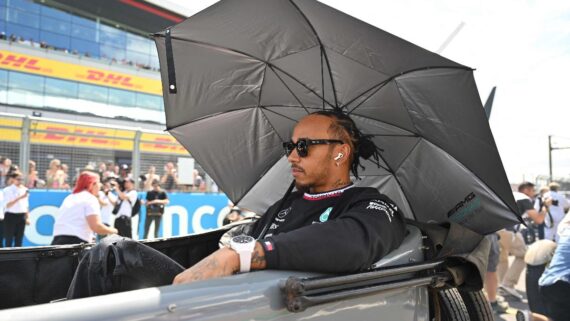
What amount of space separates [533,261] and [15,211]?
754 cm

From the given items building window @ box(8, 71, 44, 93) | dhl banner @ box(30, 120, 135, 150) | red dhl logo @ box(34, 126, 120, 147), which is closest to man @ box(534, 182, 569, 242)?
dhl banner @ box(30, 120, 135, 150)

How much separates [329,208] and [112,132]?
8.03 metres

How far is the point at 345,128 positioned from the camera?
107 inches

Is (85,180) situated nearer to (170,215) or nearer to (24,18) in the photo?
(170,215)

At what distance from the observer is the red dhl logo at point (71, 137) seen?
27.4ft

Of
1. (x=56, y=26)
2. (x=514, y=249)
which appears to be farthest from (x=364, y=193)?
(x=56, y=26)

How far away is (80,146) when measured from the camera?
912 cm

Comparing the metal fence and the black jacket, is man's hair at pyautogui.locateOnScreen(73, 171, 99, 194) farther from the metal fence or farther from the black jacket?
the black jacket

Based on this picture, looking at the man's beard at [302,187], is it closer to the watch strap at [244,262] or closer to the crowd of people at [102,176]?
the watch strap at [244,262]

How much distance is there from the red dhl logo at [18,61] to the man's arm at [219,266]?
24.9 metres

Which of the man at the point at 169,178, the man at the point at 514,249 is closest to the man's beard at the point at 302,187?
the man at the point at 514,249

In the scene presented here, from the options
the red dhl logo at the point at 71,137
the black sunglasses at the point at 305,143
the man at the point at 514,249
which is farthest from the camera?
the red dhl logo at the point at 71,137

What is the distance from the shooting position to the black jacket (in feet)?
5.13

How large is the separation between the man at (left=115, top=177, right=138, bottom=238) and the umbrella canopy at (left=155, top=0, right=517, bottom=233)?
556 centimetres
